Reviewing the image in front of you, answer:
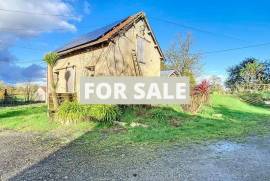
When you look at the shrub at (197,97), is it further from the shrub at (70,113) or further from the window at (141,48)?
the shrub at (70,113)

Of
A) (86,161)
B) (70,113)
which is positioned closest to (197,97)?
(70,113)

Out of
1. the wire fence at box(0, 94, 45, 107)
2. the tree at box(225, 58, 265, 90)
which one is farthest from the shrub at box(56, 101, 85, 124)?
the tree at box(225, 58, 265, 90)

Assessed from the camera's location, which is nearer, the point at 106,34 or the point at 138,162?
the point at 138,162

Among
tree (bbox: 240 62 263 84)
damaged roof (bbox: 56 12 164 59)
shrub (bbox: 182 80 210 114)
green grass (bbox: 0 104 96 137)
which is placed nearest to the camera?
green grass (bbox: 0 104 96 137)

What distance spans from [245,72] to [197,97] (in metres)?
31.3

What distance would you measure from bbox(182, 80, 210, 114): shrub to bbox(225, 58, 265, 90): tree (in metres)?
23.5

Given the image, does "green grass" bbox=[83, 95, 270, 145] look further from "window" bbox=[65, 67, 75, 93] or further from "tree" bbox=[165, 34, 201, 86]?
"tree" bbox=[165, 34, 201, 86]

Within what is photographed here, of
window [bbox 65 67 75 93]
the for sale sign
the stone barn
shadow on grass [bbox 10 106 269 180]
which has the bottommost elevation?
shadow on grass [bbox 10 106 269 180]

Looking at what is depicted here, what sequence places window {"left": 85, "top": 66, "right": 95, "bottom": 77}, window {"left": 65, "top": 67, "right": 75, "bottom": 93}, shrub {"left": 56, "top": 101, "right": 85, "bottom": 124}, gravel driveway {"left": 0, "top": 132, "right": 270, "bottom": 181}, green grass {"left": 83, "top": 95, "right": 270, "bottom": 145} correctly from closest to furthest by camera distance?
1. gravel driveway {"left": 0, "top": 132, "right": 270, "bottom": 181}
2. green grass {"left": 83, "top": 95, "right": 270, "bottom": 145}
3. shrub {"left": 56, "top": 101, "right": 85, "bottom": 124}
4. window {"left": 85, "top": 66, "right": 95, "bottom": 77}
5. window {"left": 65, "top": 67, "right": 75, "bottom": 93}

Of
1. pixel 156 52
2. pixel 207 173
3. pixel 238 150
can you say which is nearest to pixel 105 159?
pixel 207 173

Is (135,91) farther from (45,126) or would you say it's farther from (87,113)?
(45,126)

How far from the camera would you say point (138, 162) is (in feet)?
19.8

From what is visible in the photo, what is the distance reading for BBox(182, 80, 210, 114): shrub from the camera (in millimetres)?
15030

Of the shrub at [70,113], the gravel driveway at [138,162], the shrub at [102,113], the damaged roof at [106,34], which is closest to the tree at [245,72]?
the damaged roof at [106,34]
